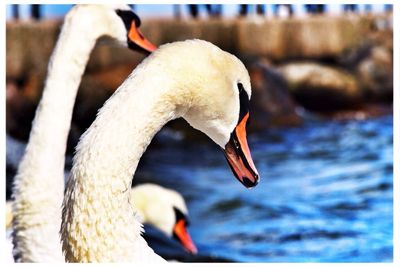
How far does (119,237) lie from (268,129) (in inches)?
215

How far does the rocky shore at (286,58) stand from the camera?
267 inches

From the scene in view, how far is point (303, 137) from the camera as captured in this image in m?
6.97

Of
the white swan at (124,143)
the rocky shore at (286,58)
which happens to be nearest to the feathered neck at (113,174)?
the white swan at (124,143)

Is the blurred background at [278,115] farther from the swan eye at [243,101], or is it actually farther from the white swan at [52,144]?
the swan eye at [243,101]

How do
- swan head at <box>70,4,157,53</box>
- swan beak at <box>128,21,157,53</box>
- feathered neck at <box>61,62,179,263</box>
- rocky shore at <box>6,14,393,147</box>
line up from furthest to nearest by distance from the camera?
rocky shore at <box>6,14,393,147</box>
swan beak at <box>128,21,157,53</box>
swan head at <box>70,4,157,53</box>
feathered neck at <box>61,62,179,263</box>

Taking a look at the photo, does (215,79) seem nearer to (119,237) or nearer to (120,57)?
(119,237)

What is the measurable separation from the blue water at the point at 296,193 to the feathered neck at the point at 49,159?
2.15m

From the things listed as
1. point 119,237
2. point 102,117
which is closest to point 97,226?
point 119,237

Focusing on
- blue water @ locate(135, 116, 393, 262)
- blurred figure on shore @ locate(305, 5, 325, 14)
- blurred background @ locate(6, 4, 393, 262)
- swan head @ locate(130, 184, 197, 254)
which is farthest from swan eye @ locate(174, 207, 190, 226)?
blurred figure on shore @ locate(305, 5, 325, 14)

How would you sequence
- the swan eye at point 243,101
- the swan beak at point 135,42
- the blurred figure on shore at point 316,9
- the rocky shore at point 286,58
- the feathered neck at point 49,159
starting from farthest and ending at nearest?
the blurred figure on shore at point 316,9 → the rocky shore at point 286,58 → the swan beak at point 135,42 → the feathered neck at point 49,159 → the swan eye at point 243,101

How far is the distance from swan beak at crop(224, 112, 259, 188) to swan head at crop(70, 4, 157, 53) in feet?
3.84

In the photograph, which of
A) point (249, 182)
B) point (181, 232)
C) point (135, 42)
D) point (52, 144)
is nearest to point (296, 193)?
point (181, 232)

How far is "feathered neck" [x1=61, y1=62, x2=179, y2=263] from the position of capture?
1504mm

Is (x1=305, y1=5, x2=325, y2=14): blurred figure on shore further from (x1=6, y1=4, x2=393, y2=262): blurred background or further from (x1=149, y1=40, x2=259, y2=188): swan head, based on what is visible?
(x1=149, y1=40, x2=259, y2=188): swan head
